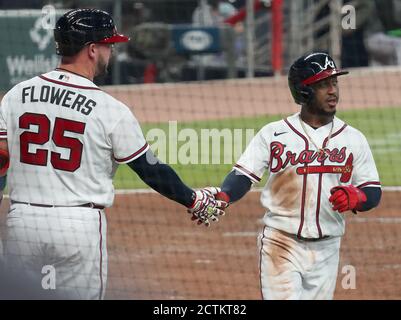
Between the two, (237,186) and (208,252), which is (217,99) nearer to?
(208,252)

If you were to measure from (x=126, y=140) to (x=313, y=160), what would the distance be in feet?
3.37

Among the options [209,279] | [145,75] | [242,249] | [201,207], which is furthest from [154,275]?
[145,75]

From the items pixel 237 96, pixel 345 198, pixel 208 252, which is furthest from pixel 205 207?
pixel 237 96

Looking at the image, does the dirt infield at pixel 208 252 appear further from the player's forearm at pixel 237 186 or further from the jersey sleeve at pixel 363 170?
the jersey sleeve at pixel 363 170

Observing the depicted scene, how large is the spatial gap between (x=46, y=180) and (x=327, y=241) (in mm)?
1519

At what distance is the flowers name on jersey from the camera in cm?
614

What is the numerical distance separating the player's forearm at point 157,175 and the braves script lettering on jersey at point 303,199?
49cm

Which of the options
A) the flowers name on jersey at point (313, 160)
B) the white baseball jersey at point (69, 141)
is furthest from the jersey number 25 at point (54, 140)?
the flowers name on jersey at point (313, 160)

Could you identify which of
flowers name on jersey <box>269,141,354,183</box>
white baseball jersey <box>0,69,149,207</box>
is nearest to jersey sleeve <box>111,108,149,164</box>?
white baseball jersey <box>0,69,149,207</box>

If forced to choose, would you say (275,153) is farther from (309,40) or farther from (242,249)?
(309,40)

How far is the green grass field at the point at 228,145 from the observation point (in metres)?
13.8

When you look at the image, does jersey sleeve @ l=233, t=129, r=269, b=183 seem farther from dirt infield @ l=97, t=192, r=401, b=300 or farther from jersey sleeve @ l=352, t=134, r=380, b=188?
dirt infield @ l=97, t=192, r=401, b=300

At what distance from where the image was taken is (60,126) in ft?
19.0

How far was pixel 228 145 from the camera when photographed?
15180mm
